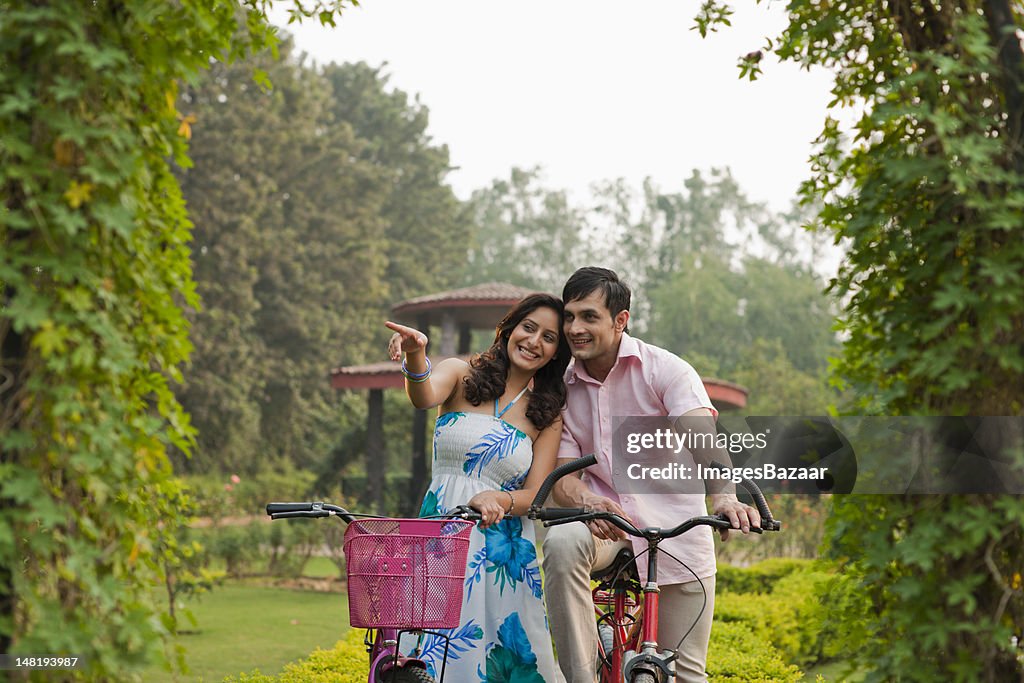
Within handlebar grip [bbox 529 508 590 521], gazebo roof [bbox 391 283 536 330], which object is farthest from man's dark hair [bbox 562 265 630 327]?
gazebo roof [bbox 391 283 536 330]

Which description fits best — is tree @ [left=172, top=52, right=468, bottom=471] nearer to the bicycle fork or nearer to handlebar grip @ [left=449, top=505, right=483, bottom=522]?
handlebar grip @ [left=449, top=505, right=483, bottom=522]

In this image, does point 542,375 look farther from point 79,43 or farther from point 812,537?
point 812,537

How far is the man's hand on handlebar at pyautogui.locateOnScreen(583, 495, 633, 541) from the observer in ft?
11.4

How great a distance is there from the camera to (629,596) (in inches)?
155

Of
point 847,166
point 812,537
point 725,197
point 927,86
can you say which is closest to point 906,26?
point 927,86

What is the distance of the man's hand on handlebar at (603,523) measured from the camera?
348 cm

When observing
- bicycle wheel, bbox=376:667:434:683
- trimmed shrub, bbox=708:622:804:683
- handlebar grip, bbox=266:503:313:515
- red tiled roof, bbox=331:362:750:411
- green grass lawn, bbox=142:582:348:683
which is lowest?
green grass lawn, bbox=142:582:348:683

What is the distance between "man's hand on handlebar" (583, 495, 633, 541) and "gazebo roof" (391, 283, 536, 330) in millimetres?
11566

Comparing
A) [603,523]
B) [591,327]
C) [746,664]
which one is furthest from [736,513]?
[746,664]

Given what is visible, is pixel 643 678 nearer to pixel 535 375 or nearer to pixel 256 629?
pixel 535 375

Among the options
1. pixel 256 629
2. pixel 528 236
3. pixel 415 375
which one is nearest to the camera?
pixel 415 375

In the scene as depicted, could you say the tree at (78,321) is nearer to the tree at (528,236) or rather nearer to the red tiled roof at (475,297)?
the red tiled roof at (475,297)

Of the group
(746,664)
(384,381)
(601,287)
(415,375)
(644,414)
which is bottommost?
(746,664)

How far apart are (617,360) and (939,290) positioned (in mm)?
1520
